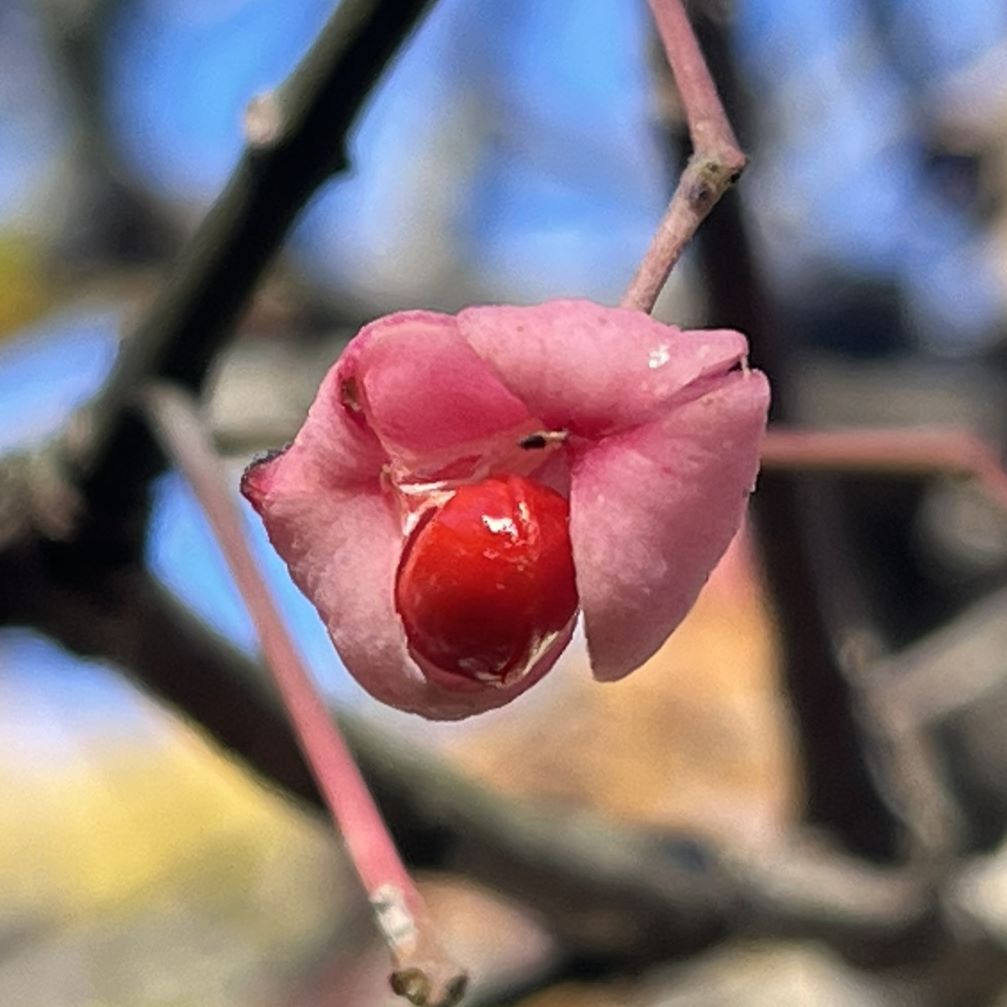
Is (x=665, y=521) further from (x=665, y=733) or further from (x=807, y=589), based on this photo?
(x=665, y=733)

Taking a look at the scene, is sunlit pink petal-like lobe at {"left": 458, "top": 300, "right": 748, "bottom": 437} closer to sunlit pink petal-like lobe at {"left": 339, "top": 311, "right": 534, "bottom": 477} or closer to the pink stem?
sunlit pink petal-like lobe at {"left": 339, "top": 311, "right": 534, "bottom": 477}

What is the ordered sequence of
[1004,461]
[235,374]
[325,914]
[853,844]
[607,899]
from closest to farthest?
[607,899] < [853,844] < [1004,461] < [235,374] < [325,914]

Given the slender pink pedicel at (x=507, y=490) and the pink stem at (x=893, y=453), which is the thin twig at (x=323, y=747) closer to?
the slender pink pedicel at (x=507, y=490)

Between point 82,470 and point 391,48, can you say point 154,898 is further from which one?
point 391,48

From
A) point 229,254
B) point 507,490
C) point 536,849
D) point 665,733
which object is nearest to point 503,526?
point 507,490

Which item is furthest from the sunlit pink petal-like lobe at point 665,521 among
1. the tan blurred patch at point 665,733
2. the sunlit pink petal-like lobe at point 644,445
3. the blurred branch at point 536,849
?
the tan blurred patch at point 665,733

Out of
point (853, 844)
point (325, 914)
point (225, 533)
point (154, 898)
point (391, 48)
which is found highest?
point (391, 48)

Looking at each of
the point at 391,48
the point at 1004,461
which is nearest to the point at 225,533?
the point at 391,48
